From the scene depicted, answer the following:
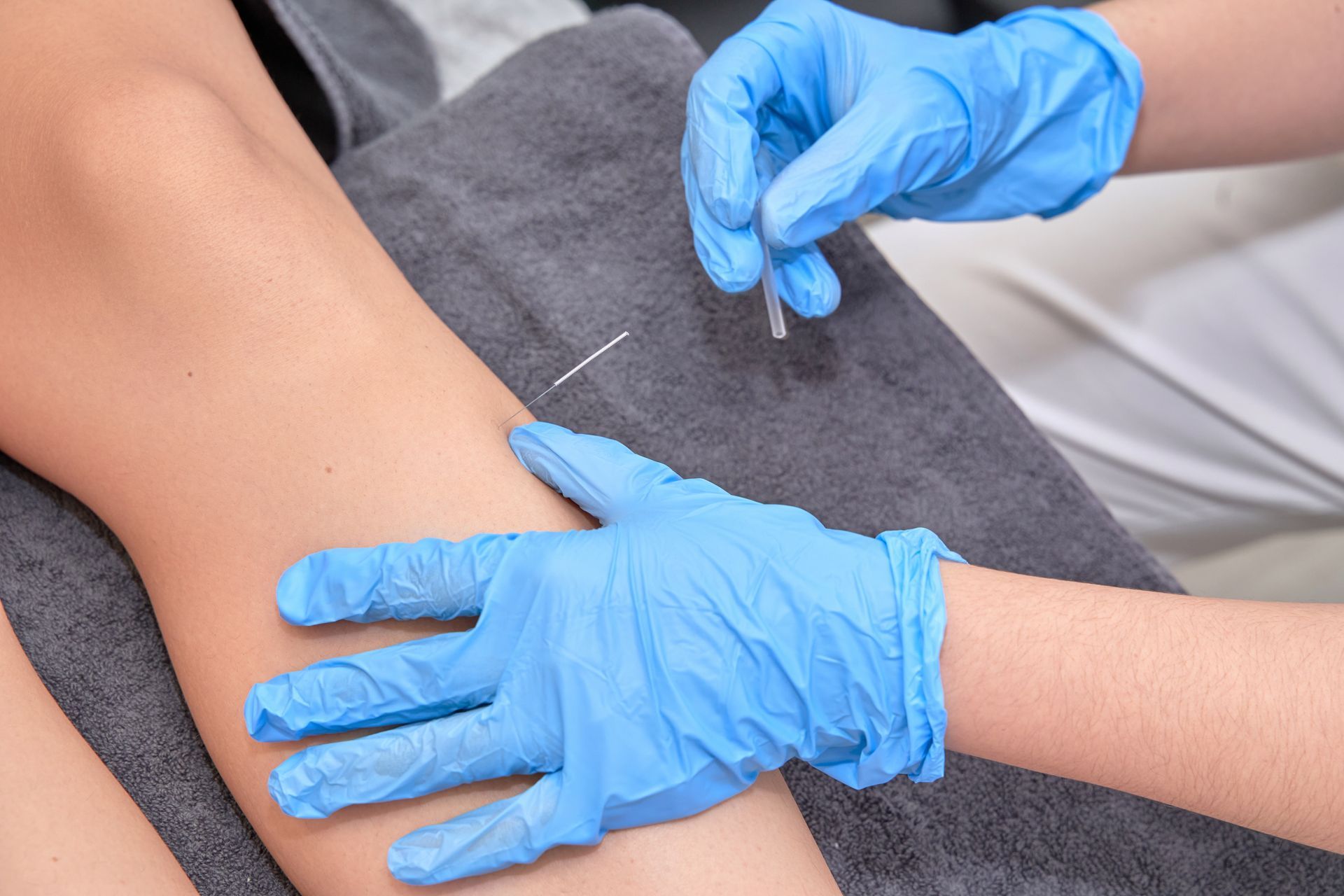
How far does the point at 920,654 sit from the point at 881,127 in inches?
21.6

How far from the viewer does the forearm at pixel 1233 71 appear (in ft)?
3.82

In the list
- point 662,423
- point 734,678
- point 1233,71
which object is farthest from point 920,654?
point 1233,71

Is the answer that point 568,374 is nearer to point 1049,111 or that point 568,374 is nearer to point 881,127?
point 881,127

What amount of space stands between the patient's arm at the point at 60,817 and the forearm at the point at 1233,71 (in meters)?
1.31

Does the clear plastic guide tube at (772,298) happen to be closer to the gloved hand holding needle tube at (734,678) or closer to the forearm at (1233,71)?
the gloved hand holding needle tube at (734,678)

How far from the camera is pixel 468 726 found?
76 centimetres

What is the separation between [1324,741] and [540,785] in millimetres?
629

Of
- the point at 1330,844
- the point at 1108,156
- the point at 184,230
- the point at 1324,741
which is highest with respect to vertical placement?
the point at 184,230

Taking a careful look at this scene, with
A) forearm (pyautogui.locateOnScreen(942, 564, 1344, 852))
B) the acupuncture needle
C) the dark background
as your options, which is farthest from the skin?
the dark background

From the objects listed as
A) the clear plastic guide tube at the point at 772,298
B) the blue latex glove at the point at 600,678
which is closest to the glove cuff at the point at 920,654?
the blue latex glove at the point at 600,678

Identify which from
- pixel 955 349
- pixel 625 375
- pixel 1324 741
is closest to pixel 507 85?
pixel 625 375

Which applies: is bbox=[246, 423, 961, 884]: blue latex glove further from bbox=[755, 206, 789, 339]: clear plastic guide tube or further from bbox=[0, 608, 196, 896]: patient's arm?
bbox=[755, 206, 789, 339]: clear plastic guide tube

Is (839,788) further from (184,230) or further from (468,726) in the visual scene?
(184,230)

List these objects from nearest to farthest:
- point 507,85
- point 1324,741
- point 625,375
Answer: point 1324,741, point 625,375, point 507,85
